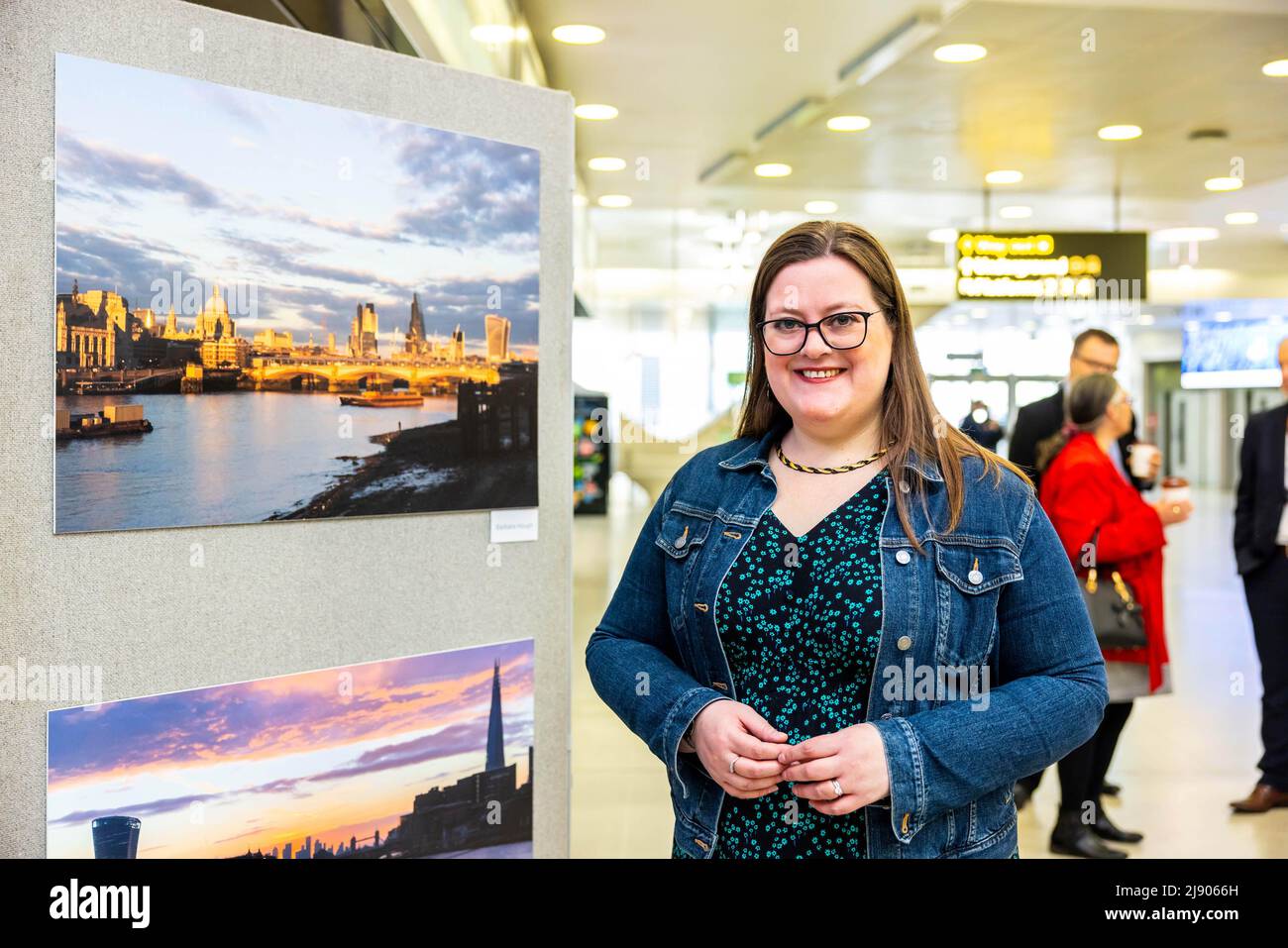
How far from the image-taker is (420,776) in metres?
2.30

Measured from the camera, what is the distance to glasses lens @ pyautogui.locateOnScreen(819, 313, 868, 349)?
1.41 m

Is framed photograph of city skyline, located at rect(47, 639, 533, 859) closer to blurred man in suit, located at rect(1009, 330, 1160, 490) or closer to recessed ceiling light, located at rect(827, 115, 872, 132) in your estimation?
blurred man in suit, located at rect(1009, 330, 1160, 490)

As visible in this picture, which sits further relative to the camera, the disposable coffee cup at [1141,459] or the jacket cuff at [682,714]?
Answer: the disposable coffee cup at [1141,459]

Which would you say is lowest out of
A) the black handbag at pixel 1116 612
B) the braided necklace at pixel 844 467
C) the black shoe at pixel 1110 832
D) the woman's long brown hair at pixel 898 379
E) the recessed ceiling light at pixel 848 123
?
the black shoe at pixel 1110 832

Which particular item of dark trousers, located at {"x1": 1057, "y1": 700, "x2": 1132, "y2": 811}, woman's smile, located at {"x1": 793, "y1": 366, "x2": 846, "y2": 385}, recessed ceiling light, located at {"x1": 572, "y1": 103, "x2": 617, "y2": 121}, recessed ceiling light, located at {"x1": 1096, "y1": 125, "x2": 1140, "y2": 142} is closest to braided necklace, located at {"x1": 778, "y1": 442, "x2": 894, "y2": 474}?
woman's smile, located at {"x1": 793, "y1": 366, "x2": 846, "y2": 385}

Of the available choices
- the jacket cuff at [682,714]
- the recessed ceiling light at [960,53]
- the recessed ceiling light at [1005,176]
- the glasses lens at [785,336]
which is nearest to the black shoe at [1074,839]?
the jacket cuff at [682,714]

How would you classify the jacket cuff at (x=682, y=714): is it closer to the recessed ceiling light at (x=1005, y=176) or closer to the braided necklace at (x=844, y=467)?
the braided necklace at (x=844, y=467)

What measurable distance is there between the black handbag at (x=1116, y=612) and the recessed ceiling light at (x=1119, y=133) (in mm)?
4777

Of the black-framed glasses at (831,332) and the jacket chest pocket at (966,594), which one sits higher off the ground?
the black-framed glasses at (831,332)

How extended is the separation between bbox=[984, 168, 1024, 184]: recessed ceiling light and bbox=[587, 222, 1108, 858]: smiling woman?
331 inches

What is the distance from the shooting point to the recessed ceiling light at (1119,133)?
24.7 feet

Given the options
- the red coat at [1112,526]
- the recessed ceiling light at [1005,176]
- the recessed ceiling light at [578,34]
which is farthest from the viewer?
the recessed ceiling light at [1005,176]
